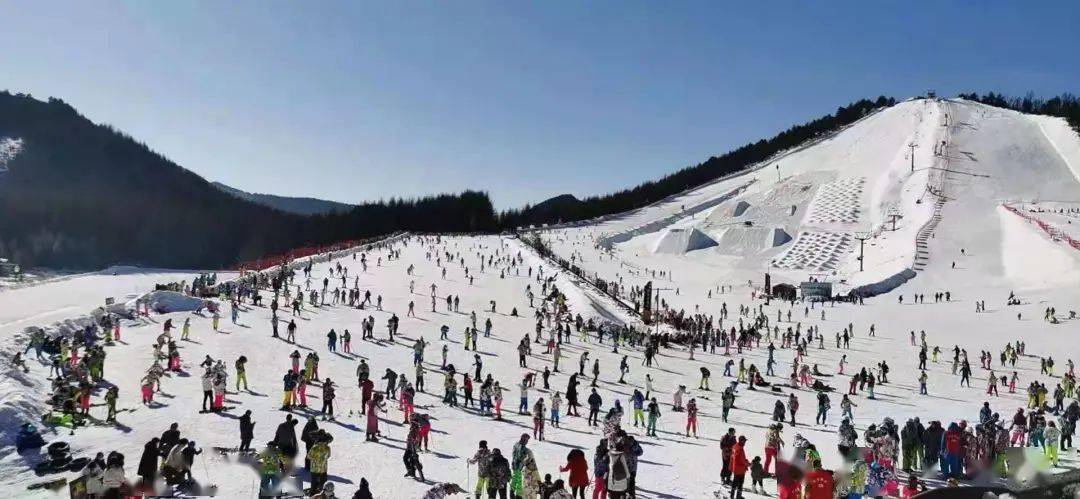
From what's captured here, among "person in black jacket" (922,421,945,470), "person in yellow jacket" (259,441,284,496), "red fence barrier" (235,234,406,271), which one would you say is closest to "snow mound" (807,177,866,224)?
"red fence barrier" (235,234,406,271)

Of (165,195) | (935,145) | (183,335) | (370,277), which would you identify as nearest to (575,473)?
(183,335)

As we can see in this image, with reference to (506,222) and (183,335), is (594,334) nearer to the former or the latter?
(183,335)

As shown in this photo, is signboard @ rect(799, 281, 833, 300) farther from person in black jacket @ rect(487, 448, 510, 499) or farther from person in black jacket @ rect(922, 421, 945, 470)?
person in black jacket @ rect(487, 448, 510, 499)

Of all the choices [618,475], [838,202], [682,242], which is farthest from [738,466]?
[838,202]

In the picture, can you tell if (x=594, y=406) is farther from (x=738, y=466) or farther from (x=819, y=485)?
(x=819, y=485)

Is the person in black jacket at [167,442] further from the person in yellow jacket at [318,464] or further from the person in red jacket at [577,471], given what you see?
the person in red jacket at [577,471]

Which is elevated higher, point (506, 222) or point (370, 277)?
point (506, 222)

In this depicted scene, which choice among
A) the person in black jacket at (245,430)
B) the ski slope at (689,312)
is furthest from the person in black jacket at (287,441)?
the person in black jacket at (245,430)

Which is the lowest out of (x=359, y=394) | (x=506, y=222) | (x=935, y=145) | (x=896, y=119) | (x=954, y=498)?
(x=359, y=394)
